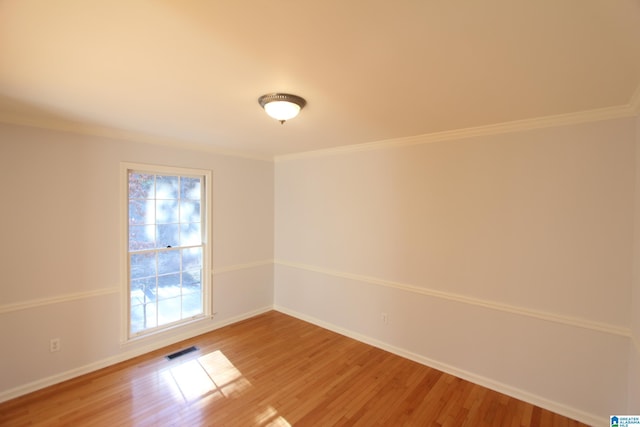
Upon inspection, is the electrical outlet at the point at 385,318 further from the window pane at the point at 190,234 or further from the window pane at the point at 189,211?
the window pane at the point at 189,211

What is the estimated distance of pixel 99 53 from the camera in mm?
1527

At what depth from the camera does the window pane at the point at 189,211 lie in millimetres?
3793

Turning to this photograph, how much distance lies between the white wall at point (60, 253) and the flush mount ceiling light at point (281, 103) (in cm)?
205

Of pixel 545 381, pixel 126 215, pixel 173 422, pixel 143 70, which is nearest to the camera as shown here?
pixel 143 70

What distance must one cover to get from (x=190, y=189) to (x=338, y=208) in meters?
1.99

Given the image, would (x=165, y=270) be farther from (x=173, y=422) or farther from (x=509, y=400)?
(x=509, y=400)

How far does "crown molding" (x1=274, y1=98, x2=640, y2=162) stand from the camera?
221 centimetres

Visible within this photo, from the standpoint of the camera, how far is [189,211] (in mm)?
3867

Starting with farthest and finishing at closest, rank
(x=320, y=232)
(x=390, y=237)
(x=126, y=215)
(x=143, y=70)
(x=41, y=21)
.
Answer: (x=320, y=232), (x=390, y=237), (x=126, y=215), (x=143, y=70), (x=41, y=21)

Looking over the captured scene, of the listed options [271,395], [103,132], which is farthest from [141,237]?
[271,395]

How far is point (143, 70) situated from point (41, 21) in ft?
1.61

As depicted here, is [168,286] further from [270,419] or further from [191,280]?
[270,419]

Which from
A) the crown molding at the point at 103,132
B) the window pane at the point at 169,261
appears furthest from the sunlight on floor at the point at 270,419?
the crown molding at the point at 103,132

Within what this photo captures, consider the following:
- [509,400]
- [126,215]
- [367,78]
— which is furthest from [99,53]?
[509,400]
